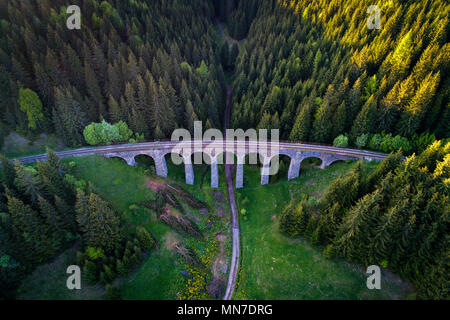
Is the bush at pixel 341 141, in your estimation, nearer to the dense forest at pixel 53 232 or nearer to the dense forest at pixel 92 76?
the dense forest at pixel 92 76

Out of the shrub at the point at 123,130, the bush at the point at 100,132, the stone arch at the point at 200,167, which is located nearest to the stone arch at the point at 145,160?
→ the shrub at the point at 123,130

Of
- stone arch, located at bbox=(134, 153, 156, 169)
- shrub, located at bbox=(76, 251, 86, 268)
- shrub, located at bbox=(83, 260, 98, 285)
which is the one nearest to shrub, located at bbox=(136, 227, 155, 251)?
shrub, located at bbox=(83, 260, 98, 285)

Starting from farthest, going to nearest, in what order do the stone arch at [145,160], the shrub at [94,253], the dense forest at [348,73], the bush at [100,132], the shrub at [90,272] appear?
the stone arch at [145,160]
the bush at [100,132]
the dense forest at [348,73]
the shrub at [94,253]
the shrub at [90,272]

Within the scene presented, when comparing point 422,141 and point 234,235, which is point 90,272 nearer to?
point 234,235

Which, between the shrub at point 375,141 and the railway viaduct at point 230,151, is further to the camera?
the railway viaduct at point 230,151

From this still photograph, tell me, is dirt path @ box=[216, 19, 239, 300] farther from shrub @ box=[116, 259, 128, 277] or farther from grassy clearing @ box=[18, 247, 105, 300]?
grassy clearing @ box=[18, 247, 105, 300]

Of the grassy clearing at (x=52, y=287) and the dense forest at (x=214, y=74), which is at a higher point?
the dense forest at (x=214, y=74)
